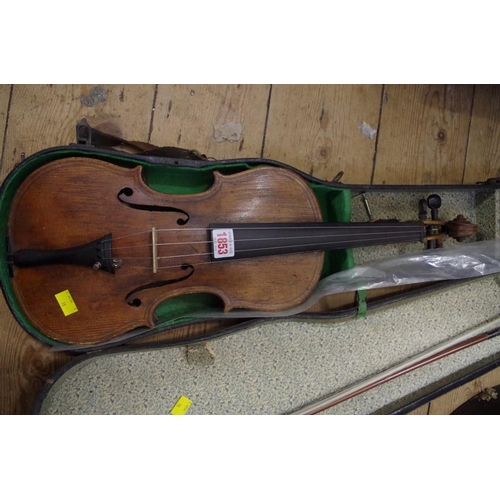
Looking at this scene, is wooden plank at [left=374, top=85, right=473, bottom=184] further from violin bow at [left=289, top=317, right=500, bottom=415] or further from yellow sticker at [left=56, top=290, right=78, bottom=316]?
yellow sticker at [left=56, top=290, right=78, bottom=316]

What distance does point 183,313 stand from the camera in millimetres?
1489

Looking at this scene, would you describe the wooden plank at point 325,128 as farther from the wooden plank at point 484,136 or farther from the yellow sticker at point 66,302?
the yellow sticker at point 66,302

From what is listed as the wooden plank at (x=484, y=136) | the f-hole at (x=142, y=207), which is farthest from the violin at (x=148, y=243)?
the wooden plank at (x=484, y=136)

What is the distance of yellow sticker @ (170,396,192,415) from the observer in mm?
1557

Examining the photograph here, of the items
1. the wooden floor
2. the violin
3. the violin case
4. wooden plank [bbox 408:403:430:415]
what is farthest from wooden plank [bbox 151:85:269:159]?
wooden plank [bbox 408:403:430:415]

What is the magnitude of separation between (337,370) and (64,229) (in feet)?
3.45

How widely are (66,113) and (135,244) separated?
0.66 m

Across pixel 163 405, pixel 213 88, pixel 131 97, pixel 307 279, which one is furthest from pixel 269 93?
pixel 163 405

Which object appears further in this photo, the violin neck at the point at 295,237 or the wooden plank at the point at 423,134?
the wooden plank at the point at 423,134

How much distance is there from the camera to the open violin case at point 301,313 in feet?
4.69

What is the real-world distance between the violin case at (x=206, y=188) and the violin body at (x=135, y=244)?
5 centimetres

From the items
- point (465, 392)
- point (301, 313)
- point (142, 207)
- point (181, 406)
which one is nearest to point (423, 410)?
point (465, 392)

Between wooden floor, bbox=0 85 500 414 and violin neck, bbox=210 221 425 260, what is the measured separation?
0.40 m

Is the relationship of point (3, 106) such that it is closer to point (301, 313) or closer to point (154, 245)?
point (154, 245)
